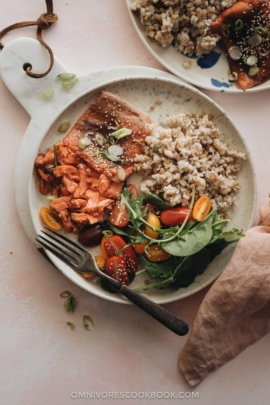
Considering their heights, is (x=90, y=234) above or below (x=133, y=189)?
below

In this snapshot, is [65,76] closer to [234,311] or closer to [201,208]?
[201,208]

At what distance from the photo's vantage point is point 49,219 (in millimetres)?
2100

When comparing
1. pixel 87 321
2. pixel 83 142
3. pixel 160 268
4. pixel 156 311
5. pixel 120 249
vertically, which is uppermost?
pixel 83 142

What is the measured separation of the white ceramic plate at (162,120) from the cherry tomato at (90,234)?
0.28 ft

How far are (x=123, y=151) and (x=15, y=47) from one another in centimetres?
76

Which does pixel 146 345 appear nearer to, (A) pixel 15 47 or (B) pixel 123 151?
(B) pixel 123 151

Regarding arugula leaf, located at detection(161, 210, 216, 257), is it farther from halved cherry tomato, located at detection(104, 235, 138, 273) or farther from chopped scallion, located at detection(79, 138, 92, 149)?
chopped scallion, located at detection(79, 138, 92, 149)

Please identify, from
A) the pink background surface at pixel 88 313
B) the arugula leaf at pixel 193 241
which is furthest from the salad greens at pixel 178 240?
the pink background surface at pixel 88 313

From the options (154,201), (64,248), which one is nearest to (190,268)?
(154,201)

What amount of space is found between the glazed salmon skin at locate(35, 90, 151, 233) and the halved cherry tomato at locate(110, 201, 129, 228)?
41mm

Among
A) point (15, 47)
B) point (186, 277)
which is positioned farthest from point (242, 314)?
point (15, 47)

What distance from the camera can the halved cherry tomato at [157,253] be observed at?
2062 mm

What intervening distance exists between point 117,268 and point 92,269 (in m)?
0.12

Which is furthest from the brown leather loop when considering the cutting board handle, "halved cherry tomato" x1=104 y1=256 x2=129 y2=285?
"halved cherry tomato" x1=104 y1=256 x2=129 y2=285
